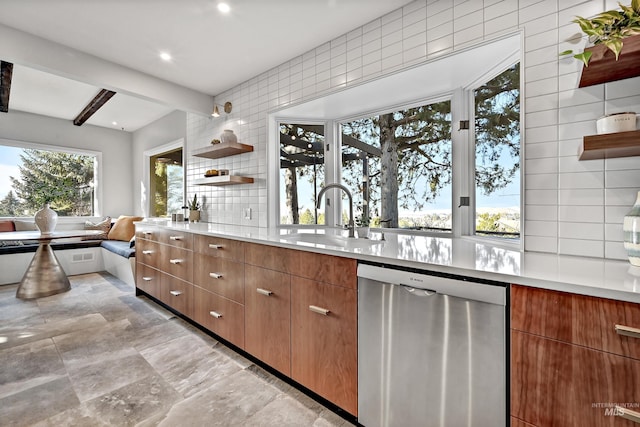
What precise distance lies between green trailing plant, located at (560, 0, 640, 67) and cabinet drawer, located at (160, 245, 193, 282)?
2.68m

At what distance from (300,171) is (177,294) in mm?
1616

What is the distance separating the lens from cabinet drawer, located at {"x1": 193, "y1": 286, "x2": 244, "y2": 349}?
1983 mm

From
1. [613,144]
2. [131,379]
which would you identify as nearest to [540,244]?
[613,144]

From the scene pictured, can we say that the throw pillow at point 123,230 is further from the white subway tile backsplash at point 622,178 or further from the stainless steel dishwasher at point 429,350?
the white subway tile backsplash at point 622,178

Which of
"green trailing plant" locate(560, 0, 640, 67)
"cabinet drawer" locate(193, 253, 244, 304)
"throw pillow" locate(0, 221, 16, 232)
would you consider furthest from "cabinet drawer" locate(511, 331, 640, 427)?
"throw pillow" locate(0, 221, 16, 232)

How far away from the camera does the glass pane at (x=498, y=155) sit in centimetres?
158

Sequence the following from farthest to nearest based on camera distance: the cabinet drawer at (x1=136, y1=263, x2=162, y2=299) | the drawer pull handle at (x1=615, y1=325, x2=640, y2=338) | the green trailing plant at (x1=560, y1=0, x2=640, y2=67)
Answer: the cabinet drawer at (x1=136, y1=263, x2=162, y2=299) → the green trailing plant at (x1=560, y1=0, x2=640, y2=67) → the drawer pull handle at (x1=615, y1=325, x2=640, y2=338)

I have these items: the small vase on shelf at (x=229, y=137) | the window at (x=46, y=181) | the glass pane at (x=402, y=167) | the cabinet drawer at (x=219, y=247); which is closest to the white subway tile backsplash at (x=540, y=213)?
the glass pane at (x=402, y=167)

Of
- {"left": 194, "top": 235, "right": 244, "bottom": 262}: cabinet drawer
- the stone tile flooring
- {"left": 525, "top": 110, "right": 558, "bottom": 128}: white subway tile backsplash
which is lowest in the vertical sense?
the stone tile flooring

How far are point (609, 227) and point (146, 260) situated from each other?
12.3ft

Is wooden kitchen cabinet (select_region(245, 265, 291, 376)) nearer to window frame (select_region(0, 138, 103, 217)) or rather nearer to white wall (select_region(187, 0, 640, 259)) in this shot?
white wall (select_region(187, 0, 640, 259))

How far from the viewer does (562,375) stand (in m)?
0.84

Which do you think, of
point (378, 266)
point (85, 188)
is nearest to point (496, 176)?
point (378, 266)

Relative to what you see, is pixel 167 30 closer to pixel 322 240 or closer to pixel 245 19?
pixel 245 19
